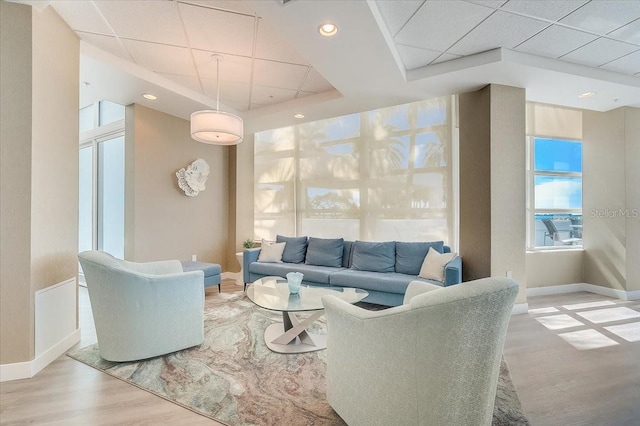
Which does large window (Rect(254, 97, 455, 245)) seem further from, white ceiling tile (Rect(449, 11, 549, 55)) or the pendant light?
the pendant light

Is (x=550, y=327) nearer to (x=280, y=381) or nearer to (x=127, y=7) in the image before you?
(x=280, y=381)

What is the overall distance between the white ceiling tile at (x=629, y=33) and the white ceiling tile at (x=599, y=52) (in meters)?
0.06

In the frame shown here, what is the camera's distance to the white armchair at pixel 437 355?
1255 millimetres

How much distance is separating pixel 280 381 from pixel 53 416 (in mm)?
1323

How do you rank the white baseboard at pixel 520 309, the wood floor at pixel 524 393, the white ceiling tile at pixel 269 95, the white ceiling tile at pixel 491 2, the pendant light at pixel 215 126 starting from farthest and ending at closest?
1. the white ceiling tile at pixel 269 95
2. the white baseboard at pixel 520 309
3. the pendant light at pixel 215 126
4. the white ceiling tile at pixel 491 2
5. the wood floor at pixel 524 393

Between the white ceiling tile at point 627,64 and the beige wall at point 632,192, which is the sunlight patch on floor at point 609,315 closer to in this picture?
the beige wall at point 632,192

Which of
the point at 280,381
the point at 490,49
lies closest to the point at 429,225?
the point at 490,49

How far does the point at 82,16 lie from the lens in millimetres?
2621

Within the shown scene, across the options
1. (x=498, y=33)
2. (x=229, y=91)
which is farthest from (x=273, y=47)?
(x=498, y=33)

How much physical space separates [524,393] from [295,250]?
331cm

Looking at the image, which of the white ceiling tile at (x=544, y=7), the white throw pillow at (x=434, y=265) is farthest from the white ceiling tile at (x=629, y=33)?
the white throw pillow at (x=434, y=265)

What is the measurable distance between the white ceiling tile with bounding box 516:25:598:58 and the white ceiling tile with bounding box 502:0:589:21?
21 centimetres

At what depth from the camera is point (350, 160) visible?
4.97 meters

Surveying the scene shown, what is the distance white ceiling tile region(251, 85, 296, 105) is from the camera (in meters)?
4.14
